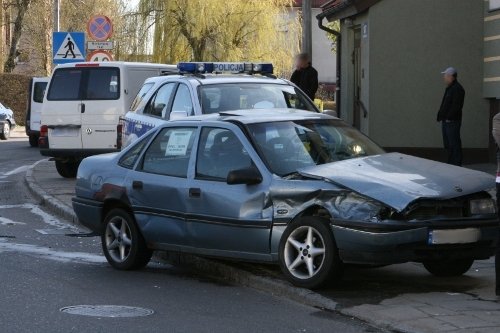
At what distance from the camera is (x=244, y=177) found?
8609mm

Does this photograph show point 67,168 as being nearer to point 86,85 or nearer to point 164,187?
point 86,85

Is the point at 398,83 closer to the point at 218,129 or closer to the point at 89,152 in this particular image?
the point at 89,152

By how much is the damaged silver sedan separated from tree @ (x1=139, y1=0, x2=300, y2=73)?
86.0 ft

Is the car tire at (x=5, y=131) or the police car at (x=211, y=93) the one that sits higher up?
the police car at (x=211, y=93)

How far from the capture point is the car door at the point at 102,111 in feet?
63.2

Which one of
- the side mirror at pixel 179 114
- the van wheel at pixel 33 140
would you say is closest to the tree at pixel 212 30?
the van wheel at pixel 33 140

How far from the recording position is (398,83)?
1964 cm

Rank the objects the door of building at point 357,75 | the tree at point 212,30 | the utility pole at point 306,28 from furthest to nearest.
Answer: the tree at point 212,30
the door of building at point 357,75
the utility pole at point 306,28

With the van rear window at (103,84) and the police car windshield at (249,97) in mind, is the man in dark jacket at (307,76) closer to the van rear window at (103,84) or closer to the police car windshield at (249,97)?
the van rear window at (103,84)

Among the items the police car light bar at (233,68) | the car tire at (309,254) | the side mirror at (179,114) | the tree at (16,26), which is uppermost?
the tree at (16,26)

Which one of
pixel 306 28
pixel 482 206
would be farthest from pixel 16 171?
pixel 482 206

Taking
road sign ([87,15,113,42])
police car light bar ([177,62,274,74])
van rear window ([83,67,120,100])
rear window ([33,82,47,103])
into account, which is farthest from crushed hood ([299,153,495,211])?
rear window ([33,82,47,103])

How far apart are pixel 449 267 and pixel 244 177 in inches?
77.5

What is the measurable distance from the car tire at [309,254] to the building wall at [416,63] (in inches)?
453
